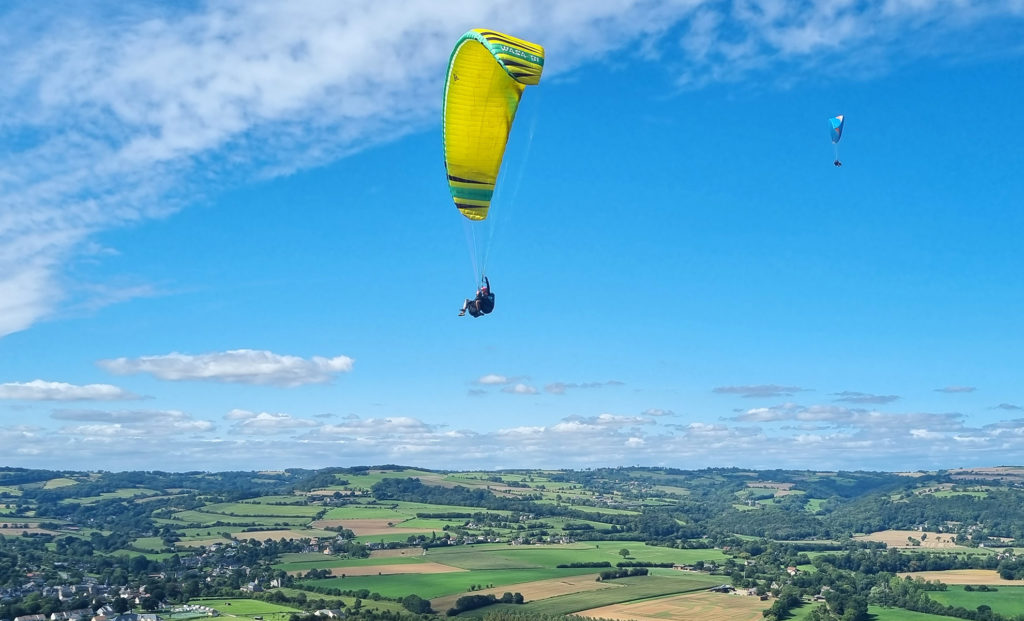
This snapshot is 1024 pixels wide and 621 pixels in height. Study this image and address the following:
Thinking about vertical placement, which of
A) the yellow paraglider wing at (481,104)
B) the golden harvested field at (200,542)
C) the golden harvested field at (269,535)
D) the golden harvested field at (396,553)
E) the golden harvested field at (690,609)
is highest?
the yellow paraglider wing at (481,104)

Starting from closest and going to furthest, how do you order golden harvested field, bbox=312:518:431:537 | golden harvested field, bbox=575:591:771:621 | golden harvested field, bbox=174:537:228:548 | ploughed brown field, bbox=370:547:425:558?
golden harvested field, bbox=575:591:771:621, ploughed brown field, bbox=370:547:425:558, golden harvested field, bbox=174:537:228:548, golden harvested field, bbox=312:518:431:537

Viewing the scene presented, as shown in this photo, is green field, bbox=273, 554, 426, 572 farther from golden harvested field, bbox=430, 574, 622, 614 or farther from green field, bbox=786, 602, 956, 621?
green field, bbox=786, 602, 956, 621

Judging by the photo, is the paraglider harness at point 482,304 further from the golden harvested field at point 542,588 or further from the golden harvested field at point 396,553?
the golden harvested field at point 396,553

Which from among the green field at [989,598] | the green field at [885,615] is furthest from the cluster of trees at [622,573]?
the green field at [989,598]

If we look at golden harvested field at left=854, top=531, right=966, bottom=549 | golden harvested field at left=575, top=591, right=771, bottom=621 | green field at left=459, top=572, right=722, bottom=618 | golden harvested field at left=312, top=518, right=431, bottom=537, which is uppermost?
golden harvested field at left=312, top=518, right=431, bottom=537

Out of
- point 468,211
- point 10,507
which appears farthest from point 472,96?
point 10,507

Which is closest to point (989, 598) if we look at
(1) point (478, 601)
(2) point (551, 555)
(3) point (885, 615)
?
(3) point (885, 615)

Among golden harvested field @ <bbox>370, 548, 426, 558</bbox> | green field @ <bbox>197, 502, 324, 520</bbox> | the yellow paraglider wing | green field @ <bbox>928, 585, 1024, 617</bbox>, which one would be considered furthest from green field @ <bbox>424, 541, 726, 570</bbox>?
the yellow paraglider wing
